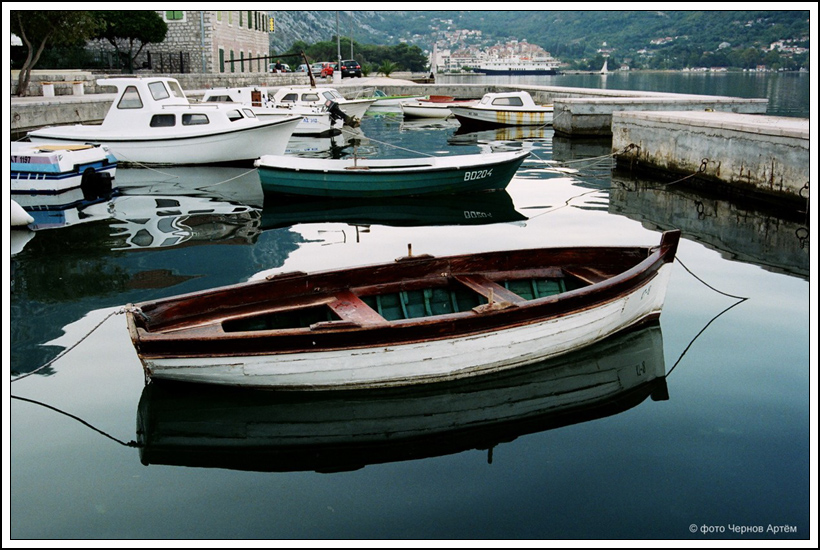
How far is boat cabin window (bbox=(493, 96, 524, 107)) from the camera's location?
99.7 feet

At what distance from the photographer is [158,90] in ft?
64.4

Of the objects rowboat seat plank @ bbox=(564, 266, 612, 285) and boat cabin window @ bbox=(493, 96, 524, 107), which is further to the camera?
boat cabin window @ bbox=(493, 96, 524, 107)

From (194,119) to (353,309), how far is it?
46.2 ft

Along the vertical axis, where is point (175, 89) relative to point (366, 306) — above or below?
above

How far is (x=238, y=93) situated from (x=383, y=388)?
2285cm

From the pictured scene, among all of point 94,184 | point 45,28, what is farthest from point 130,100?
point 45,28

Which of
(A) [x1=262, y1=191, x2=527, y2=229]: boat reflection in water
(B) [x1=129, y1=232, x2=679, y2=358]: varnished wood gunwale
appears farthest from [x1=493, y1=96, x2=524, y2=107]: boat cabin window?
(B) [x1=129, y1=232, x2=679, y2=358]: varnished wood gunwale

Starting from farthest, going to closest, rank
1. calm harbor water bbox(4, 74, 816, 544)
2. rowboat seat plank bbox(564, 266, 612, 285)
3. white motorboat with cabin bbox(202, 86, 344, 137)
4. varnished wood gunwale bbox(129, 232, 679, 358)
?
white motorboat with cabin bbox(202, 86, 344, 137) → rowboat seat plank bbox(564, 266, 612, 285) → varnished wood gunwale bbox(129, 232, 679, 358) → calm harbor water bbox(4, 74, 816, 544)

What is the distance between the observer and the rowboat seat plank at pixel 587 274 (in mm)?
7770

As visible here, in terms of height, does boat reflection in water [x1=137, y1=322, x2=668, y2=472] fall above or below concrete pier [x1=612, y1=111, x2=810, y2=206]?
below

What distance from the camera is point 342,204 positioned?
14.6 meters

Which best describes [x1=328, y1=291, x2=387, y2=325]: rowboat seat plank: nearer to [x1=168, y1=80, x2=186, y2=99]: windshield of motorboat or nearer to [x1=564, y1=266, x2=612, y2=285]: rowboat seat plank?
[x1=564, y1=266, x2=612, y2=285]: rowboat seat plank

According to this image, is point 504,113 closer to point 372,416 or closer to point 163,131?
point 163,131

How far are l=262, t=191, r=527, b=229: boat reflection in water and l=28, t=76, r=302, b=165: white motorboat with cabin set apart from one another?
4.64 meters
